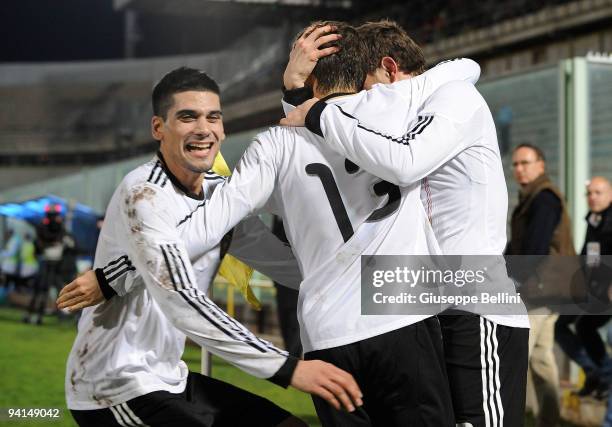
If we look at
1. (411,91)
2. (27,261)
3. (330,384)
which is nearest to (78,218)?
(27,261)

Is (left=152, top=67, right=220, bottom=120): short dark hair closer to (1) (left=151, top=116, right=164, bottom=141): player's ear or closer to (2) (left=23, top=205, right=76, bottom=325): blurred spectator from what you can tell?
(1) (left=151, top=116, right=164, bottom=141): player's ear

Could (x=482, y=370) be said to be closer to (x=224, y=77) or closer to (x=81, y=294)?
(x=81, y=294)

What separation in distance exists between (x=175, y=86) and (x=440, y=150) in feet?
2.48

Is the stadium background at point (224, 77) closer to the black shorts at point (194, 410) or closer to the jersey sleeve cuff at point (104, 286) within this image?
the black shorts at point (194, 410)

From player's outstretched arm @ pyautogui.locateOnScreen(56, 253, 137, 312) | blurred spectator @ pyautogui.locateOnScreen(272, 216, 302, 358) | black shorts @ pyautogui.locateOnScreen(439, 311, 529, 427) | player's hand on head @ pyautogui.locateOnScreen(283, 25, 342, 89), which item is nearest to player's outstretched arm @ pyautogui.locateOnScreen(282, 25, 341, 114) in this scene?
player's hand on head @ pyautogui.locateOnScreen(283, 25, 342, 89)

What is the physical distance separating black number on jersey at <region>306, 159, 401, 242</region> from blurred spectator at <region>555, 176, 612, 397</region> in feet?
11.2

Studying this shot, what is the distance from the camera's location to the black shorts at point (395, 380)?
7.02 feet

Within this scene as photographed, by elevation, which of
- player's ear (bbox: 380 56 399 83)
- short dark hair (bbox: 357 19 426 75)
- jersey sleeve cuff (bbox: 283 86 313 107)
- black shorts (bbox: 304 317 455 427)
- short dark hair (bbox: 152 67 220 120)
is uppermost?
short dark hair (bbox: 357 19 426 75)

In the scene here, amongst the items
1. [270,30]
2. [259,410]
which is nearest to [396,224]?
[259,410]

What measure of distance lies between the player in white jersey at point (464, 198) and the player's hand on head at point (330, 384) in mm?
570

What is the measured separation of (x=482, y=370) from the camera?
251 centimetres

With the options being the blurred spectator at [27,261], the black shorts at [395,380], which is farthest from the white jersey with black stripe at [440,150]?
the blurred spectator at [27,261]

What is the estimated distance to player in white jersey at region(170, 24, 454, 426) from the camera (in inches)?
84.6

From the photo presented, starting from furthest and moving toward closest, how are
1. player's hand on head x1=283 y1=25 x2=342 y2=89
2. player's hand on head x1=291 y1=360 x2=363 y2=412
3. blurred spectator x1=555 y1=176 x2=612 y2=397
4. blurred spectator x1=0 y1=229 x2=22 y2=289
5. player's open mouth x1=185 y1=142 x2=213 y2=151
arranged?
blurred spectator x1=0 y1=229 x2=22 y2=289, blurred spectator x1=555 y1=176 x2=612 y2=397, player's open mouth x1=185 y1=142 x2=213 y2=151, player's hand on head x1=283 y1=25 x2=342 y2=89, player's hand on head x1=291 y1=360 x2=363 y2=412
